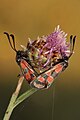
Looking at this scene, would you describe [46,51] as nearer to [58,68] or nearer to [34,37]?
[58,68]

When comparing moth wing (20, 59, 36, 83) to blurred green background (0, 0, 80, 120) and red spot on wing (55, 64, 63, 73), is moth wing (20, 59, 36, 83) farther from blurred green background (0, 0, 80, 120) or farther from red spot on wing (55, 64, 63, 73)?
blurred green background (0, 0, 80, 120)

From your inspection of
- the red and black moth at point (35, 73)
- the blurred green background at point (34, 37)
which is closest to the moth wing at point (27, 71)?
the red and black moth at point (35, 73)

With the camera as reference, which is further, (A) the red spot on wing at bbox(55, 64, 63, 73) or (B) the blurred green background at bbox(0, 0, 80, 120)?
(B) the blurred green background at bbox(0, 0, 80, 120)

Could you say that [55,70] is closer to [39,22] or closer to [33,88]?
[33,88]

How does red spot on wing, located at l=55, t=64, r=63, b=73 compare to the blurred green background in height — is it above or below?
below

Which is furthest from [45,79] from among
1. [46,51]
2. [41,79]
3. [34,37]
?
[34,37]

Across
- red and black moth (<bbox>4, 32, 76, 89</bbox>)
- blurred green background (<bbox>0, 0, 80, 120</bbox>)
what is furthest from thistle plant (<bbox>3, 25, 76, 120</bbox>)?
blurred green background (<bbox>0, 0, 80, 120</bbox>)

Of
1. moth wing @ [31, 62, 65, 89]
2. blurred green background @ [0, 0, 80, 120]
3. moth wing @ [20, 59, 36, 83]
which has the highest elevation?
blurred green background @ [0, 0, 80, 120]
